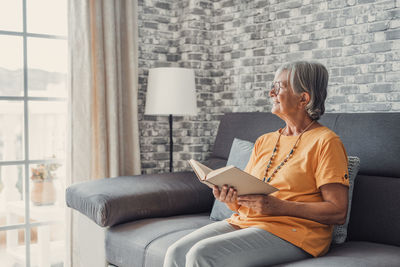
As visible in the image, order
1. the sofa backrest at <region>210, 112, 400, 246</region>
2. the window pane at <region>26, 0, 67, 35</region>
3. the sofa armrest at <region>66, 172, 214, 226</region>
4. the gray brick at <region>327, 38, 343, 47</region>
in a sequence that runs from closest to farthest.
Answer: the sofa backrest at <region>210, 112, 400, 246</region> < the sofa armrest at <region>66, 172, 214, 226</region> < the gray brick at <region>327, 38, 343, 47</region> < the window pane at <region>26, 0, 67, 35</region>

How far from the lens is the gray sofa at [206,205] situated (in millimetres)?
2197

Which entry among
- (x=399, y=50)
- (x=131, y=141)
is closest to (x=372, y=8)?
(x=399, y=50)

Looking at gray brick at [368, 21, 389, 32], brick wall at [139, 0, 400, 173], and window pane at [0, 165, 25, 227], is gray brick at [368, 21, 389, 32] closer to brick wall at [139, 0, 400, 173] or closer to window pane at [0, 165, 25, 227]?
brick wall at [139, 0, 400, 173]

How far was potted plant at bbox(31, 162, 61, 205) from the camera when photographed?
3.32 metres

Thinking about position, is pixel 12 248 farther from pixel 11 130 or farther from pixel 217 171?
pixel 217 171

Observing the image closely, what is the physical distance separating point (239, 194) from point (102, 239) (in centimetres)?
103

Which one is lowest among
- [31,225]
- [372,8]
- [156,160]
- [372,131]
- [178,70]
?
[31,225]

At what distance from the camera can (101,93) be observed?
10.9 ft

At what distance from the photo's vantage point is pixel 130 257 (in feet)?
7.93

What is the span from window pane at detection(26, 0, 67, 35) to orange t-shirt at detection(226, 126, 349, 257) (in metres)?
1.95

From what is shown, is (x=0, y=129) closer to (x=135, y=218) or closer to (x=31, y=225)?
(x=31, y=225)

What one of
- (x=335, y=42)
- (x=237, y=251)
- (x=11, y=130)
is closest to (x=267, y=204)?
(x=237, y=251)

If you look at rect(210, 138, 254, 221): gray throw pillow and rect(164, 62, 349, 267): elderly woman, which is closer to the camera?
rect(164, 62, 349, 267): elderly woman

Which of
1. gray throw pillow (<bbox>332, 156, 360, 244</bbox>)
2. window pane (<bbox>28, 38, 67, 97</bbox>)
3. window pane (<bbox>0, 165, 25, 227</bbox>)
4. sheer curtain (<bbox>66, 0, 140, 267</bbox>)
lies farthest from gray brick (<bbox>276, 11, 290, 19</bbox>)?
window pane (<bbox>0, 165, 25, 227</bbox>)
